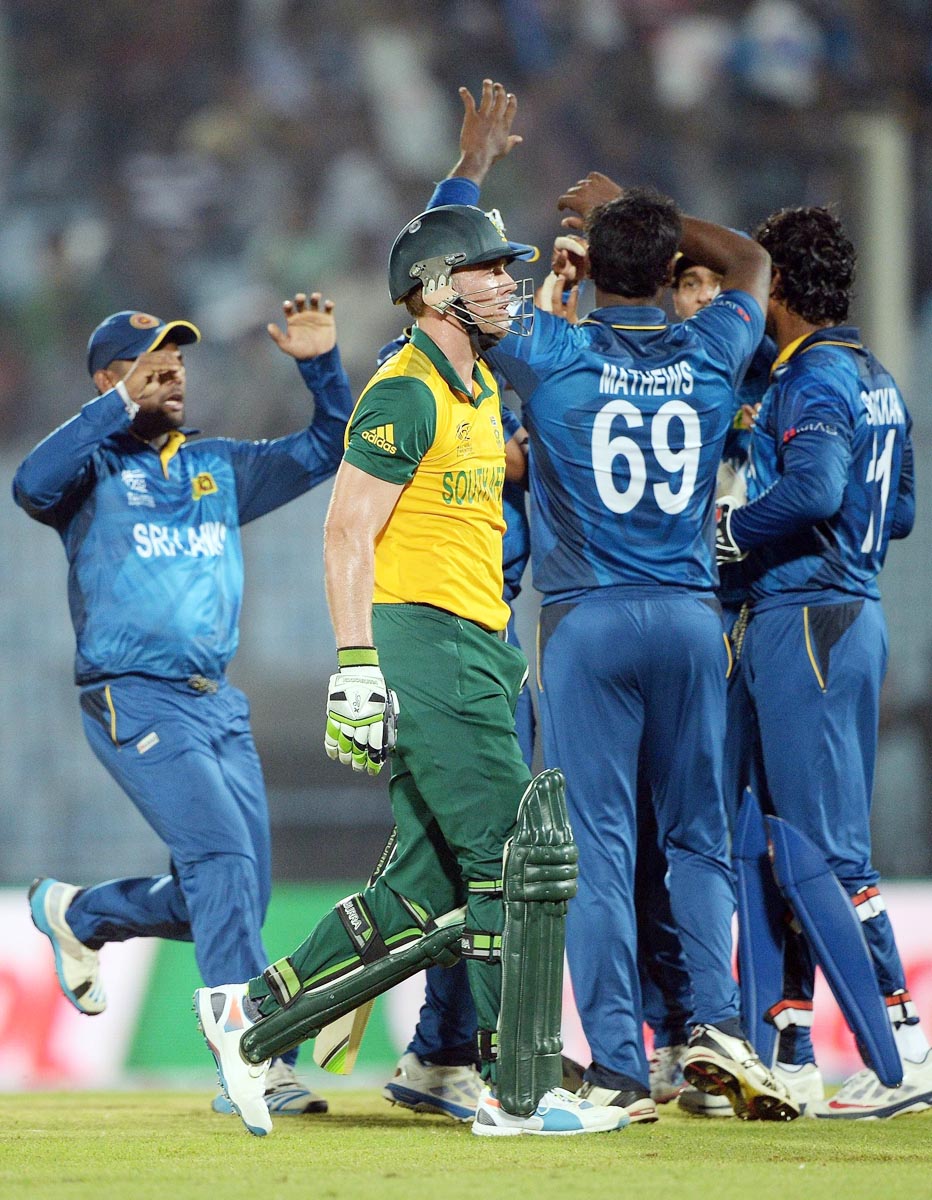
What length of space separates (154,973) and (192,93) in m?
6.88

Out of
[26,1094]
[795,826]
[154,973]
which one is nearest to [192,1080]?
[154,973]

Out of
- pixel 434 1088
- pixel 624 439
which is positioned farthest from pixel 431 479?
pixel 434 1088

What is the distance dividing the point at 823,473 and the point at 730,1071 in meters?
1.52

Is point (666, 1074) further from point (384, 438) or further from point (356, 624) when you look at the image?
point (384, 438)

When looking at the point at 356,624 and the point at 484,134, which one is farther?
the point at 484,134

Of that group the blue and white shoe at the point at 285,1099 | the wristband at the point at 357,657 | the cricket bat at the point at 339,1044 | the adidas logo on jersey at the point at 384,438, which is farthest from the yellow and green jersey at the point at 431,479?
the blue and white shoe at the point at 285,1099

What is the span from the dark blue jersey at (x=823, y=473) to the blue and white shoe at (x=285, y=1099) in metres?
1.81

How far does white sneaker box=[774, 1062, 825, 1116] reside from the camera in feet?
14.5

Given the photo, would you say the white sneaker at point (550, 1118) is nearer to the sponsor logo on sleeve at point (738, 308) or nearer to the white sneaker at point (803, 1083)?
the white sneaker at point (803, 1083)

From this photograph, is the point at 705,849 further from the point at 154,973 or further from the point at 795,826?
the point at 154,973

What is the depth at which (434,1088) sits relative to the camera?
4.29 m

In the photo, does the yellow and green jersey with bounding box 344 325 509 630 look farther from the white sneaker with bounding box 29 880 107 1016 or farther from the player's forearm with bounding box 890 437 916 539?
the white sneaker with bounding box 29 880 107 1016

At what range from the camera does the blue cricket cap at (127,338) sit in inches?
193

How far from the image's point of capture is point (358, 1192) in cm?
290
